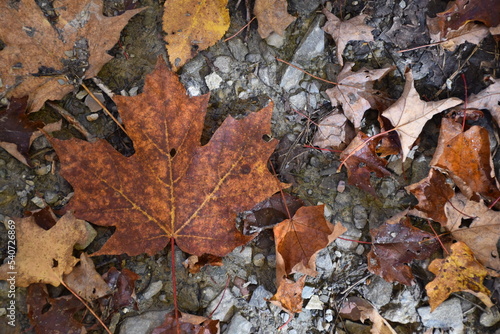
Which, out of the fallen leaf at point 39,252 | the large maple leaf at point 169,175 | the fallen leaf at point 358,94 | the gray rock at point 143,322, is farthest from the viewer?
the fallen leaf at point 358,94

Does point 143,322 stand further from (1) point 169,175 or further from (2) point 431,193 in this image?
(2) point 431,193

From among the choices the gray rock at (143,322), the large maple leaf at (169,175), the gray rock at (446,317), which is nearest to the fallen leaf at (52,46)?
the large maple leaf at (169,175)

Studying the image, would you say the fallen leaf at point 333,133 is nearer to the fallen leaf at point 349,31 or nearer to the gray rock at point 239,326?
the fallen leaf at point 349,31

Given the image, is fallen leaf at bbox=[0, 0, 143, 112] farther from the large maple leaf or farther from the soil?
the large maple leaf

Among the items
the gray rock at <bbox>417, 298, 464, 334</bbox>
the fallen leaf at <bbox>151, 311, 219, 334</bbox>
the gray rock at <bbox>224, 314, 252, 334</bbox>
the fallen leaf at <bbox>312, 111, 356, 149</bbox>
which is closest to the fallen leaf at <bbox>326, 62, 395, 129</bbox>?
the fallen leaf at <bbox>312, 111, 356, 149</bbox>

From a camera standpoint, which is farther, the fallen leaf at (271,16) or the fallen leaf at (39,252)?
the fallen leaf at (271,16)
